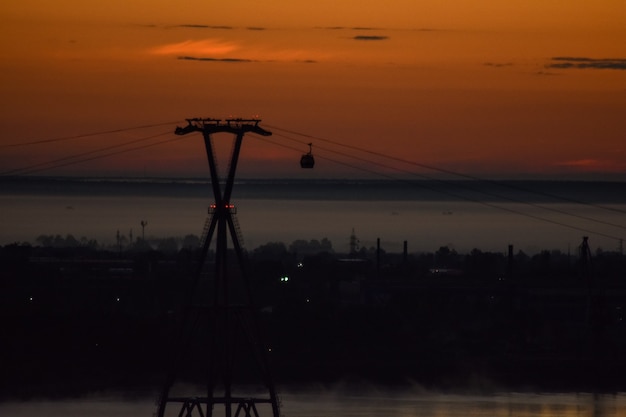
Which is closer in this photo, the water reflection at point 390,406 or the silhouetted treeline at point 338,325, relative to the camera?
the water reflection at point 390,406

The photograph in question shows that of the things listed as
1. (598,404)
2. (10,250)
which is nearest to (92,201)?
(10,250)

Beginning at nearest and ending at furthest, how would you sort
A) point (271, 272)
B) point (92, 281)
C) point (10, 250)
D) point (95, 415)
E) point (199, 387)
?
1. point (95, 415)
2. point (199, 387)
3. point (92, 281)
4. point (271, 272)
5. point (10, 250)

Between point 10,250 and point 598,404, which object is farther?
point 10,250

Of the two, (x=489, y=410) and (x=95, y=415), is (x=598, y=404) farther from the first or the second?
(x=95, y=415)

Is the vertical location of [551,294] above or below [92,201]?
below

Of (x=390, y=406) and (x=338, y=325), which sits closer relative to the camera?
(x=390, y=406)
